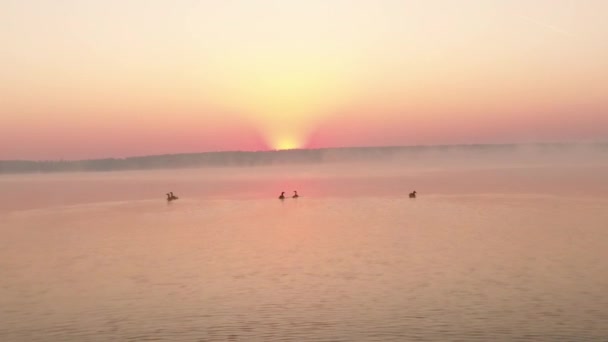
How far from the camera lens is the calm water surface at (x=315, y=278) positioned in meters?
18.9

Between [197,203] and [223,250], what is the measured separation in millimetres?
36057

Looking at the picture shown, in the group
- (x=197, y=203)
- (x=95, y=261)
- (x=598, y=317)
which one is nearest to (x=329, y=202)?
(x=197, y=203)

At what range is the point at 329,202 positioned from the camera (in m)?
65.7

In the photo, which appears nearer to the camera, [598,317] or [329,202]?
[598,317]

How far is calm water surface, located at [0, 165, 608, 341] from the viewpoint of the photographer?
18.9 meters

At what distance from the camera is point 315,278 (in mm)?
25859

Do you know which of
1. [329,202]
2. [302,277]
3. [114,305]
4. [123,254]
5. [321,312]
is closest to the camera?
[321,312]

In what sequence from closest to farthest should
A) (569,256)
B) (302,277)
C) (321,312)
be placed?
1. (321,312)
2. (302,277)
3. (569,256)

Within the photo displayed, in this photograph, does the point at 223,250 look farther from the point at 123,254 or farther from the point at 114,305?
the point at 114,305

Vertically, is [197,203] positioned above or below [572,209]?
above

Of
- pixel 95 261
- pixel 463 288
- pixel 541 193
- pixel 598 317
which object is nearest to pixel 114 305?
pixel 95 261

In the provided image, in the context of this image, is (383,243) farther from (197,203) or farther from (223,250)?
(197,203)

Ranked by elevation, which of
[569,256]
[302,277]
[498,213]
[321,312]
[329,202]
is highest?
[329,202]

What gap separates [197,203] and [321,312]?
165ft
